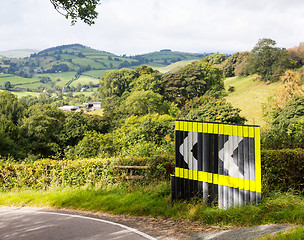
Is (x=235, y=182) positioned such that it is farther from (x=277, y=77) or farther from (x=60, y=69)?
(x=60, y=69)

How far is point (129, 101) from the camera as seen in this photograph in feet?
198

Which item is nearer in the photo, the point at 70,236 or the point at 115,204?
the point at 70,236

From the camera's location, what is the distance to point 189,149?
7082mm

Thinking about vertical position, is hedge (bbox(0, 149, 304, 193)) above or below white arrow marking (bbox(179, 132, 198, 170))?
below

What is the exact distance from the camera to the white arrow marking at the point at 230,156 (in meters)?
6.22

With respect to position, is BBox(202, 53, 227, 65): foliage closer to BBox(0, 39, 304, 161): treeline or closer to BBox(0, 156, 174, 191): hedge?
BBox(0, 39, 304, 161): treeline

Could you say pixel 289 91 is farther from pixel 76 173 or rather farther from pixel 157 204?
pixel 157 204

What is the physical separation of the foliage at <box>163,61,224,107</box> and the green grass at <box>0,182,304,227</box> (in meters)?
59.7

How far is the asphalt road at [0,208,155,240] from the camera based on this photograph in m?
5.93

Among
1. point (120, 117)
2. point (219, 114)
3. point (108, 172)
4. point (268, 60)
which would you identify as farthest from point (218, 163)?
point (268, 60)

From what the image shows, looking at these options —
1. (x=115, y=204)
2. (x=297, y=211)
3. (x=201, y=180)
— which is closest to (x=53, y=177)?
(x=115, y=204)

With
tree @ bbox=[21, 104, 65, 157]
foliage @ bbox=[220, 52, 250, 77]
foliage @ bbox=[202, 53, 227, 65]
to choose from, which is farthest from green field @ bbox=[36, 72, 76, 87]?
tree @ bbox=[21, 104, 65, 157]

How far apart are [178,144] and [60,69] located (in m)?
205

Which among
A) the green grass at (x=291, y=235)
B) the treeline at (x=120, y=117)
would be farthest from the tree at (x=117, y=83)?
the green grass at (x=291, y=235)
